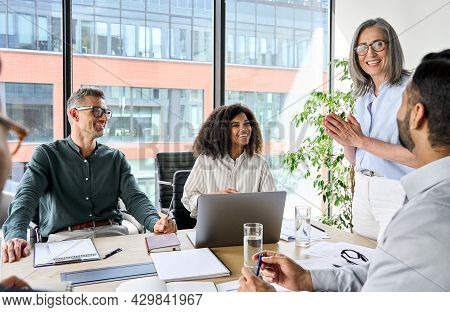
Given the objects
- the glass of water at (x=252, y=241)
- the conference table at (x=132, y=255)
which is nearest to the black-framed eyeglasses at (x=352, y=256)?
the conference table at (x=132, y=255)

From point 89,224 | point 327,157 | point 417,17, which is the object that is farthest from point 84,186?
point 327,157

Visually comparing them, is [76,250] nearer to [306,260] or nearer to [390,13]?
[306,260]

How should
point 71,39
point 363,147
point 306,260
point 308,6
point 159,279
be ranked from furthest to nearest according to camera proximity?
point 308,6 → point 71,39 → point 363,147 → point 306,260 → point 159,279

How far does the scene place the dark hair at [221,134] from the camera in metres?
1.60

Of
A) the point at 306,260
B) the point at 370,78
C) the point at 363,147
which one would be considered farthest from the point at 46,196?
the point at 370,78

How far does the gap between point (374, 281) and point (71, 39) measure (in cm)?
184

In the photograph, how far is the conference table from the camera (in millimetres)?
776

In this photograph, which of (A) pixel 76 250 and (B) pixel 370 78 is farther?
(B) pixel 370 78

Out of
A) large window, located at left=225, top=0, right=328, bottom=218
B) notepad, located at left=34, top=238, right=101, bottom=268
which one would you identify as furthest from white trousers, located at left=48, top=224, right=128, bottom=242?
large window, located at left=225, top=0, right=328, bottom=218

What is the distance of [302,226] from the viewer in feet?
3.60

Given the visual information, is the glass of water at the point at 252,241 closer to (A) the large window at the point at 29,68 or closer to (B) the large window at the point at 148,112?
(B) the large window at the point at 148,112

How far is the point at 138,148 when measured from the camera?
4.48ft

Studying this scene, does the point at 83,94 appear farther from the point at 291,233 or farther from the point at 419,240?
the point at 419,240

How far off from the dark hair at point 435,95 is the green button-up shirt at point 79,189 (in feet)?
3.15
